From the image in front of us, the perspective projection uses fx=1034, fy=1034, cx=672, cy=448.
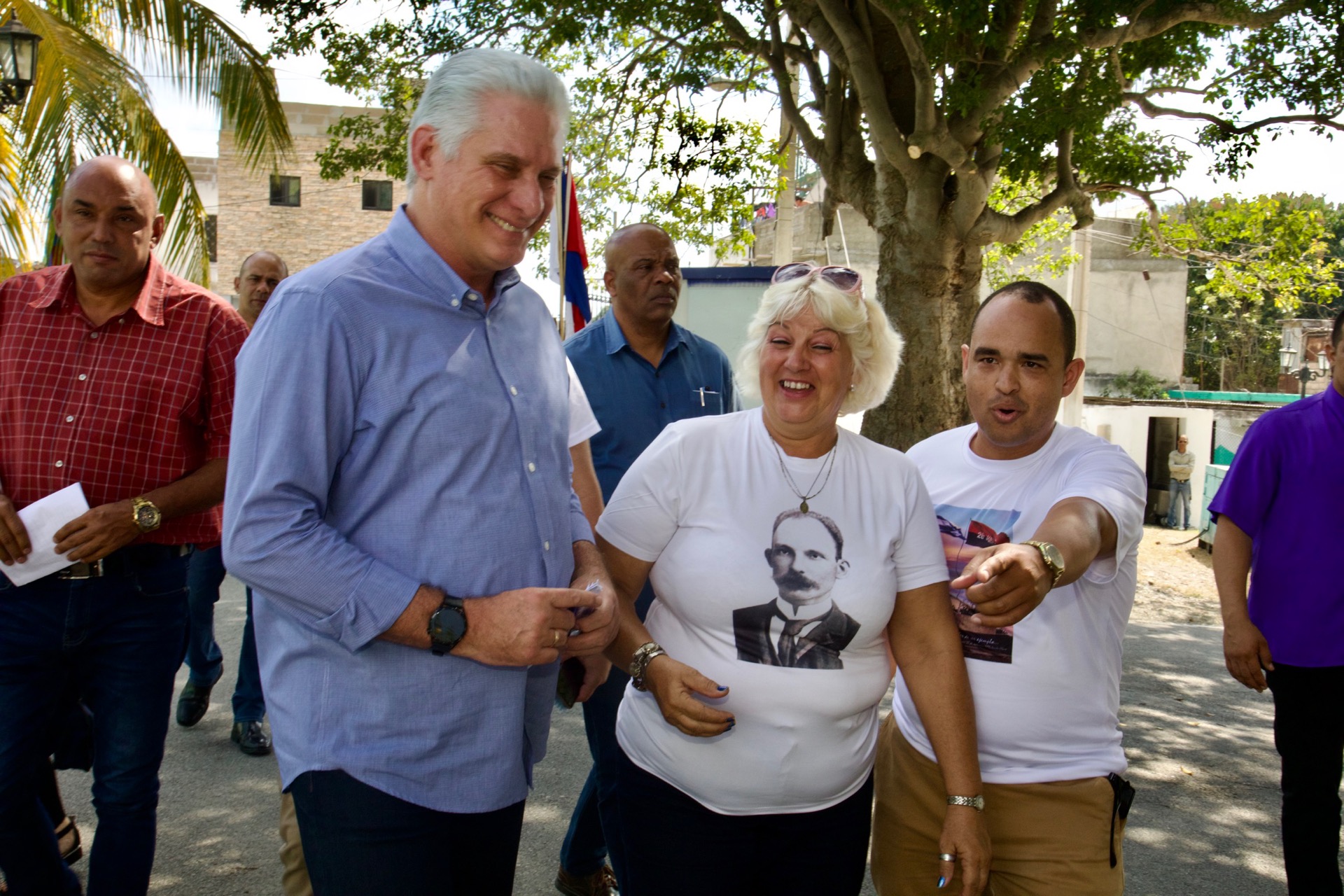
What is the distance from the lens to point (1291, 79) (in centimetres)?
898

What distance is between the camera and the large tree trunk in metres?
9.08

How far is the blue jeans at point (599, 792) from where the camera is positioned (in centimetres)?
329

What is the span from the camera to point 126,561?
10.0ft

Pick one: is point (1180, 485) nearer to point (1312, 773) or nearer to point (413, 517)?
point (1312, 773)

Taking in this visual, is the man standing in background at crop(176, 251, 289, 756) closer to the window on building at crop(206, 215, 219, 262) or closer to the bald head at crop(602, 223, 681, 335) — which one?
the bald head at crop(602, 223, 681, 335)

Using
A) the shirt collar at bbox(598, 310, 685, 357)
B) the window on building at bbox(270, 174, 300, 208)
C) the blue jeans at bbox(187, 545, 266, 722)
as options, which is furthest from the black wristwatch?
the window on building at bbox(270, 174, 300, 208)

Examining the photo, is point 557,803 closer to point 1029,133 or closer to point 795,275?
point 795,275

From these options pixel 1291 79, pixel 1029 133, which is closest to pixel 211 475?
pixel 1029 133

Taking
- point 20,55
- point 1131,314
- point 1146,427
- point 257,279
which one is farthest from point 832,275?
point 1131,314

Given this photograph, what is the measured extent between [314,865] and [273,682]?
35 centimetres

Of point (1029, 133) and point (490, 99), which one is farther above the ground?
point (1029, 133)

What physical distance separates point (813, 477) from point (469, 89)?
116cm

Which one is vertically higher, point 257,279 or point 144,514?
point 257,279

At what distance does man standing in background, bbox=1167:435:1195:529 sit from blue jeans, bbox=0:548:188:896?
64.2 feet
